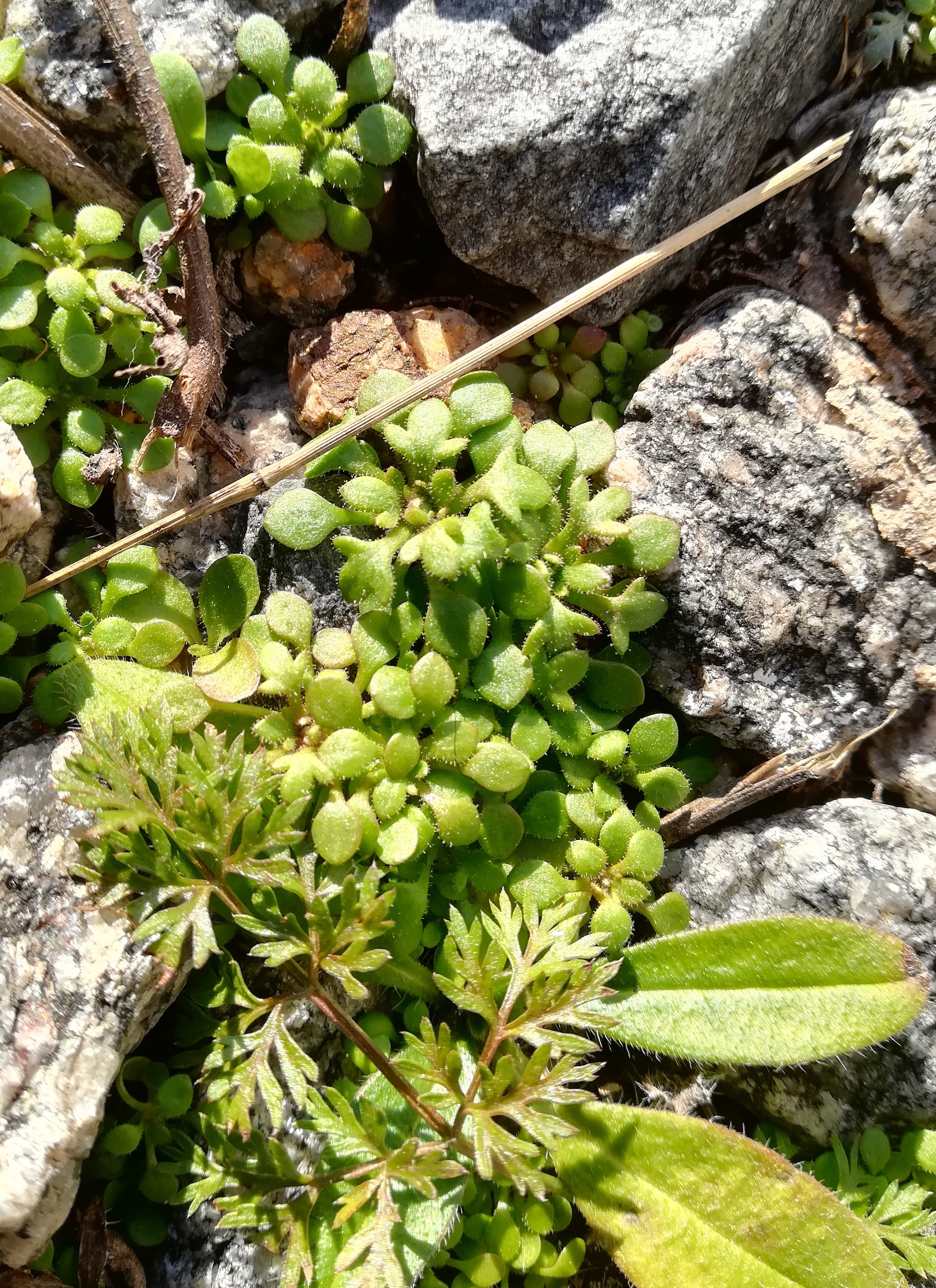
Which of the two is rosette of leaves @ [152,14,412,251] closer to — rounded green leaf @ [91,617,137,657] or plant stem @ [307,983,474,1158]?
rounded green leaf @ [91,617,137,657]

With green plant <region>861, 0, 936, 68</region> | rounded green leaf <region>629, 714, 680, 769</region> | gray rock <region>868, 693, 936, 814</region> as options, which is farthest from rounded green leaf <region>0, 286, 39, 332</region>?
gray rock <region>868, 693, 936, 814</region>

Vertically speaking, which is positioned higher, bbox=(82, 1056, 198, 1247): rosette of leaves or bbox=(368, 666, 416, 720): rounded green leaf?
bbox=(368, 666, 416, 720): rounded green leaf

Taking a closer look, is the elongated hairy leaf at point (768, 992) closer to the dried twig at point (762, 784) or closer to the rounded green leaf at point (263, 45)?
the dried twig at point (762, 784)

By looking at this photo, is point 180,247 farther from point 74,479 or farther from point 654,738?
point 654,738

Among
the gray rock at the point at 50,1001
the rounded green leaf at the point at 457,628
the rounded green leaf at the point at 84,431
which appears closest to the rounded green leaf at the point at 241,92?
the rounded green leaf at the point at 84,431

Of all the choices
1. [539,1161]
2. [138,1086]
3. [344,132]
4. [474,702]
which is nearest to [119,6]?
[344,132]

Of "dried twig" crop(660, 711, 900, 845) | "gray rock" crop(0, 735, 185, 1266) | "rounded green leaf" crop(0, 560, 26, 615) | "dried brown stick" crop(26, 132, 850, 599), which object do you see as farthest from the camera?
"dried twig" crop(660, 711, 900, 845)

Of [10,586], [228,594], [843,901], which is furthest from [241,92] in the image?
[843,901]
